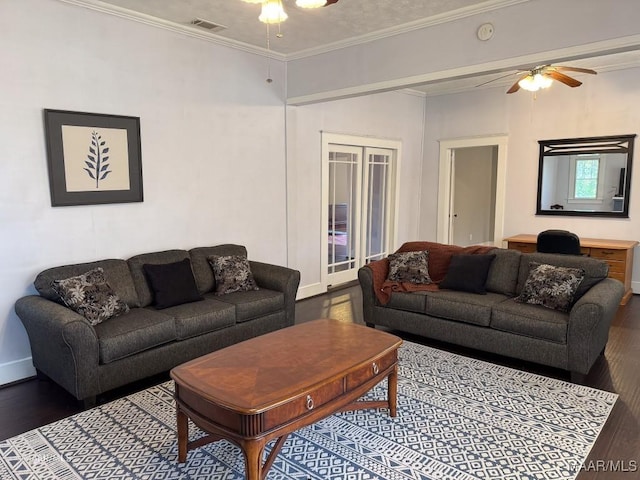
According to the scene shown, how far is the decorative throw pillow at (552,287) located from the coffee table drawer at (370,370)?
5.38ft

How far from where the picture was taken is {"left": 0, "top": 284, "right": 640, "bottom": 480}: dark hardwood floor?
8.09 feet

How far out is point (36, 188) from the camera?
11.5 feet

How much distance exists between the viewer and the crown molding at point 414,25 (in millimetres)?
3599

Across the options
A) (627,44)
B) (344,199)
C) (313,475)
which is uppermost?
(627,44)

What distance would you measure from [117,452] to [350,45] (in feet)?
13.3

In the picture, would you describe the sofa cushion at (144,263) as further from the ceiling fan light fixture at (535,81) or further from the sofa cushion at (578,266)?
the ceiling fan light fixture at (535,81)

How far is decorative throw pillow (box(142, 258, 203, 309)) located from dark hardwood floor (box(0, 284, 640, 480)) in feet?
2.02

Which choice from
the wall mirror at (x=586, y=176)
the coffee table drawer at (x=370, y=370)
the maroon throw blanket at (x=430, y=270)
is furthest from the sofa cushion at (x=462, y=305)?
the wall mirror at (x=586, y=176)

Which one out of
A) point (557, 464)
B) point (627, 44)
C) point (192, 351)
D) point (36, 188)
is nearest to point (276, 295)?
point (192, 351)

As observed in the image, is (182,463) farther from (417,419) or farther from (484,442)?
(484,442)

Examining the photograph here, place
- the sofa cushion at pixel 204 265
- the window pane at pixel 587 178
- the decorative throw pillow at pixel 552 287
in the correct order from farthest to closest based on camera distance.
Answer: the window pane at pixel 587 178 < the sofa cushion at pixel 204 265 < the decorative throw pillow at pixel 552 287

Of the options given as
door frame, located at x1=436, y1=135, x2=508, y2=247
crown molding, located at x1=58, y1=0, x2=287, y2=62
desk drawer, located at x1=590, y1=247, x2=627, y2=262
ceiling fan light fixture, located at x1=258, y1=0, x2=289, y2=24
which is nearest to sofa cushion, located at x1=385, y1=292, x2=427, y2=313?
ceiling fan light fixture, located at x1=258, y1=0, x2=289, y2=24

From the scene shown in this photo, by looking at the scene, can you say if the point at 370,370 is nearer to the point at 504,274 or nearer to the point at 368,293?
the point at 368,293

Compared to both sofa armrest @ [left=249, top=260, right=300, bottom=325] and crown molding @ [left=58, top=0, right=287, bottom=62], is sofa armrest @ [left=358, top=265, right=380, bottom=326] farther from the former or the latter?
crown molding @ [left=58, top=0, right=287, bottom=62]
